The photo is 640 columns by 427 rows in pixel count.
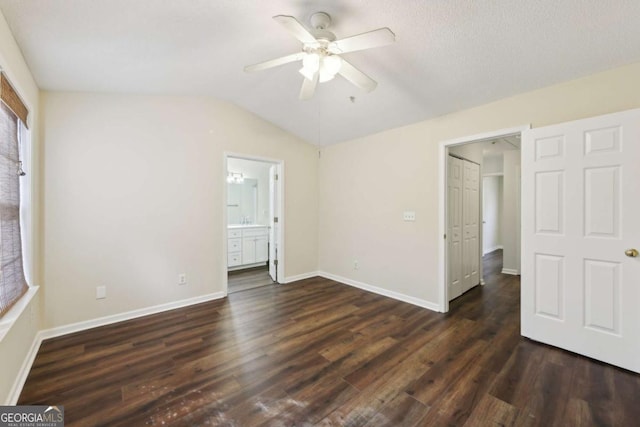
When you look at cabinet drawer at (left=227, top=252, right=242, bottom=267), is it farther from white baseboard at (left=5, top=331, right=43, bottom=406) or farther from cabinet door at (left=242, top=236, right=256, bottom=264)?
white baseboard at (left=5, top=331, right=43, bottom=406)

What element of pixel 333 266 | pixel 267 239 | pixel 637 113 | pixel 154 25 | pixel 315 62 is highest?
pixel 154 25

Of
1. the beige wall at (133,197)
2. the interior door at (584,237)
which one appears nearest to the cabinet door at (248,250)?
the beige wall at (133,197)

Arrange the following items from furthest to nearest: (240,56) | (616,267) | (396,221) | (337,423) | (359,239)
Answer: (359,239) < (396,221) < (240,56) < (616,267) < (337,423)

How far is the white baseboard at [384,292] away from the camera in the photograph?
329cm

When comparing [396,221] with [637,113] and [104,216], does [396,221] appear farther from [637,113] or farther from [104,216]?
[104,216]

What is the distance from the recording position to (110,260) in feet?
9.40

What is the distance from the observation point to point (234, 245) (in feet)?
16.5

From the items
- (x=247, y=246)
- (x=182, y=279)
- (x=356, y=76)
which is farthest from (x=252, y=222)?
(x=356, y=76)

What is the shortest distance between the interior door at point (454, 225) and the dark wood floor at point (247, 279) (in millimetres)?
2697

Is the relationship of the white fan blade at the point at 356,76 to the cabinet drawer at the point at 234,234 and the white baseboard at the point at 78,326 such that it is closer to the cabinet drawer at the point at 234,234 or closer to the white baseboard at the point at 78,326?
the white baseboard at the point at 78,326

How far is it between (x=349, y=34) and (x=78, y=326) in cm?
377

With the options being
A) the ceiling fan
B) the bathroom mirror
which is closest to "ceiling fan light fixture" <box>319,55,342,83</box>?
the ceiling fan

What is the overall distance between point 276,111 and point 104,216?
2.41 meters

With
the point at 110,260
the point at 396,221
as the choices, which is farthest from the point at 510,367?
the point at 110,260
